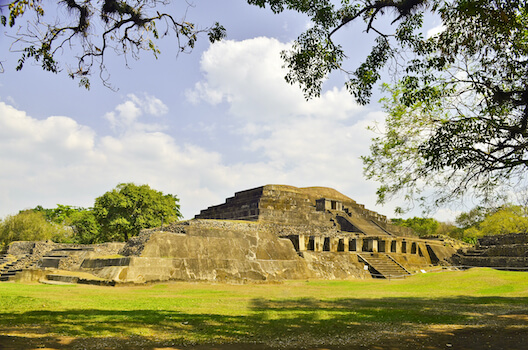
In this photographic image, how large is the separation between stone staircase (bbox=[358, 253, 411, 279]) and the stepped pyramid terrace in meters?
0.06

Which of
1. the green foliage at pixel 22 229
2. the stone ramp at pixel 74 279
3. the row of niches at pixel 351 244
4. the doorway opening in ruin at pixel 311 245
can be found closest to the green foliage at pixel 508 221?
the row of niches at pixel 351 244

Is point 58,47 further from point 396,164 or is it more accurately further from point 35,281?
point 35,281

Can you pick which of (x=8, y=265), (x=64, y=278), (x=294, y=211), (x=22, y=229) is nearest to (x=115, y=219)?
(x=8, y=265)

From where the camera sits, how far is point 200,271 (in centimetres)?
1872

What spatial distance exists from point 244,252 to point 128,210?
20.7 metres

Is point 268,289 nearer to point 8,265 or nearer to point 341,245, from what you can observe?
point 341,245

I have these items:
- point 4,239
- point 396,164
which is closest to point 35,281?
point 396,164

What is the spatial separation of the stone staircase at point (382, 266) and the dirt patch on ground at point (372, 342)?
54.8ft

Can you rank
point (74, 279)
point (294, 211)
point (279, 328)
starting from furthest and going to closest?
point (294, 211) < point (74, 279) < point (279, 328)

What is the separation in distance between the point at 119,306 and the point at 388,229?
35.0 m

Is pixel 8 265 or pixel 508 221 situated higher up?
pixel 508 221

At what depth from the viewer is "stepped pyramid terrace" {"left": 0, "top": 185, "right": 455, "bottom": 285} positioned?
1833 centimetres

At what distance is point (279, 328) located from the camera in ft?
25.0

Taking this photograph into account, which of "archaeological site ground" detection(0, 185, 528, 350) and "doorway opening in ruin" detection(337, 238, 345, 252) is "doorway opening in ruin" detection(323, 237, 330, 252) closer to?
"archaeological site ground" detection(0, 185, 528, 350)
